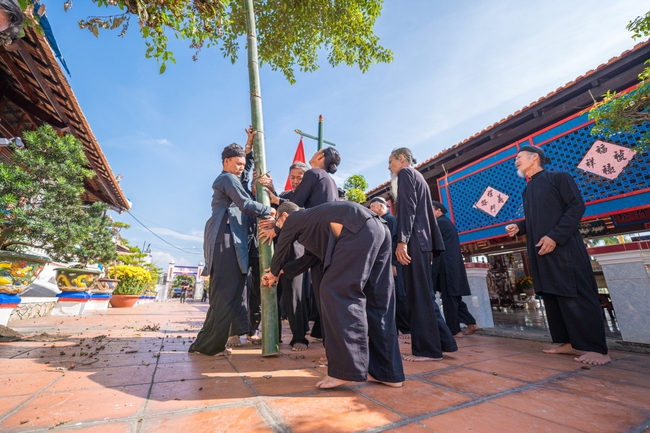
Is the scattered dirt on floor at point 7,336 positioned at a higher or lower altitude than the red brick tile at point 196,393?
higher

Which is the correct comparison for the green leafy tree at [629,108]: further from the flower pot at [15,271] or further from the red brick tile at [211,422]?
the flower pot at [15,271]

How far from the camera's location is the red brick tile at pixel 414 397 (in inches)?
54.2

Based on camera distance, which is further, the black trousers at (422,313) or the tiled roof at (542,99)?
the tiled roof at (542,99)

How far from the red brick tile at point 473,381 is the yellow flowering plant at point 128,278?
1161 centimetres

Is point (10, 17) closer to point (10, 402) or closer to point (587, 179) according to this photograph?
point (10, 402)

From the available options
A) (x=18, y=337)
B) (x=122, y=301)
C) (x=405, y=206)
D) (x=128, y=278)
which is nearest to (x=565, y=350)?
(x=405, y=206)

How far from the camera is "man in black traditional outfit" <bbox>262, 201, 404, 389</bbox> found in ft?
5.52

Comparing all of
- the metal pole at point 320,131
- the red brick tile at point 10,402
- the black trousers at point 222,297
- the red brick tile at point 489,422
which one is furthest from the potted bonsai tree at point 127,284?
the red brick tile at point 489,422

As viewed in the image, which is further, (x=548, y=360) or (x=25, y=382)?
(x=548, y=360)

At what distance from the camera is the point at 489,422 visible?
1233 millimetres

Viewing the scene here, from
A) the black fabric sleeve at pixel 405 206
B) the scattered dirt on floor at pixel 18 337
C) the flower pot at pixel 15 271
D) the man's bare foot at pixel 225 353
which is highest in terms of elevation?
the black fabric sleeve at pixel 405 206

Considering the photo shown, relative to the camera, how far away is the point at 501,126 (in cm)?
647

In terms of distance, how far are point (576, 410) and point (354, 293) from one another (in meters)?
1.16

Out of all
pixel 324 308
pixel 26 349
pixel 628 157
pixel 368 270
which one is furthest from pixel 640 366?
pixel 26 349
